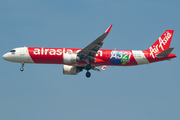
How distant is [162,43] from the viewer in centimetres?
6325

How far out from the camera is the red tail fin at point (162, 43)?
62.2 metres

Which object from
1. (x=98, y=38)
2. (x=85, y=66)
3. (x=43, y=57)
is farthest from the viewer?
(x=85, y=66)

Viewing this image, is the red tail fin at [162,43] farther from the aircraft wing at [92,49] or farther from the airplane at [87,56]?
the aircraft wing at [92,49]

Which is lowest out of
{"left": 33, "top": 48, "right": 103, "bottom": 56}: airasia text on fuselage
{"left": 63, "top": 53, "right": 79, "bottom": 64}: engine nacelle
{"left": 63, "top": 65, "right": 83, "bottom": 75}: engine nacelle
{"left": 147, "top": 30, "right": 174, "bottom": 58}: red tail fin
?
{"left": 63, "top": 65, "right": 83, "bottom": 75}: engine nacelle

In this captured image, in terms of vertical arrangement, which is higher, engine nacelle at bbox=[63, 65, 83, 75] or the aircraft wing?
the aircraft wing

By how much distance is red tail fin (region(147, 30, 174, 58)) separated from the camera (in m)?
62.2

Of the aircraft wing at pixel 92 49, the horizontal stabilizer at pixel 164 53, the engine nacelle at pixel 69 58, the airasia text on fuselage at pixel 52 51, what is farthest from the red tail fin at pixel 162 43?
the engine nacelle at pixel 69 58

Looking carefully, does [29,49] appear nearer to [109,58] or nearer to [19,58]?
[19,58]

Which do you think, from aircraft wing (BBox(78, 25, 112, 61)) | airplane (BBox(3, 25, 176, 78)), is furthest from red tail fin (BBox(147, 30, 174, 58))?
aircraft wing (BBox(78, 25, 112, 61))

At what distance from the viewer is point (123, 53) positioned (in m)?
60.7

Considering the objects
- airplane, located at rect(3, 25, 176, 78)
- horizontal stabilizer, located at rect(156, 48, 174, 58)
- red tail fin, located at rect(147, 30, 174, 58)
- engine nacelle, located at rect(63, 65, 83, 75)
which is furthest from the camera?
engine nacelle, located at rect(63, 65, 83, 75)

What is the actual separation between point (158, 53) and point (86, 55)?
12.8 meters

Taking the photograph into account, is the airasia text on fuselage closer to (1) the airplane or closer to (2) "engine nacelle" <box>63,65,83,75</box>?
(1) the airplane

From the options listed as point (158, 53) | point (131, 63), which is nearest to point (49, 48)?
point (131, 63)
